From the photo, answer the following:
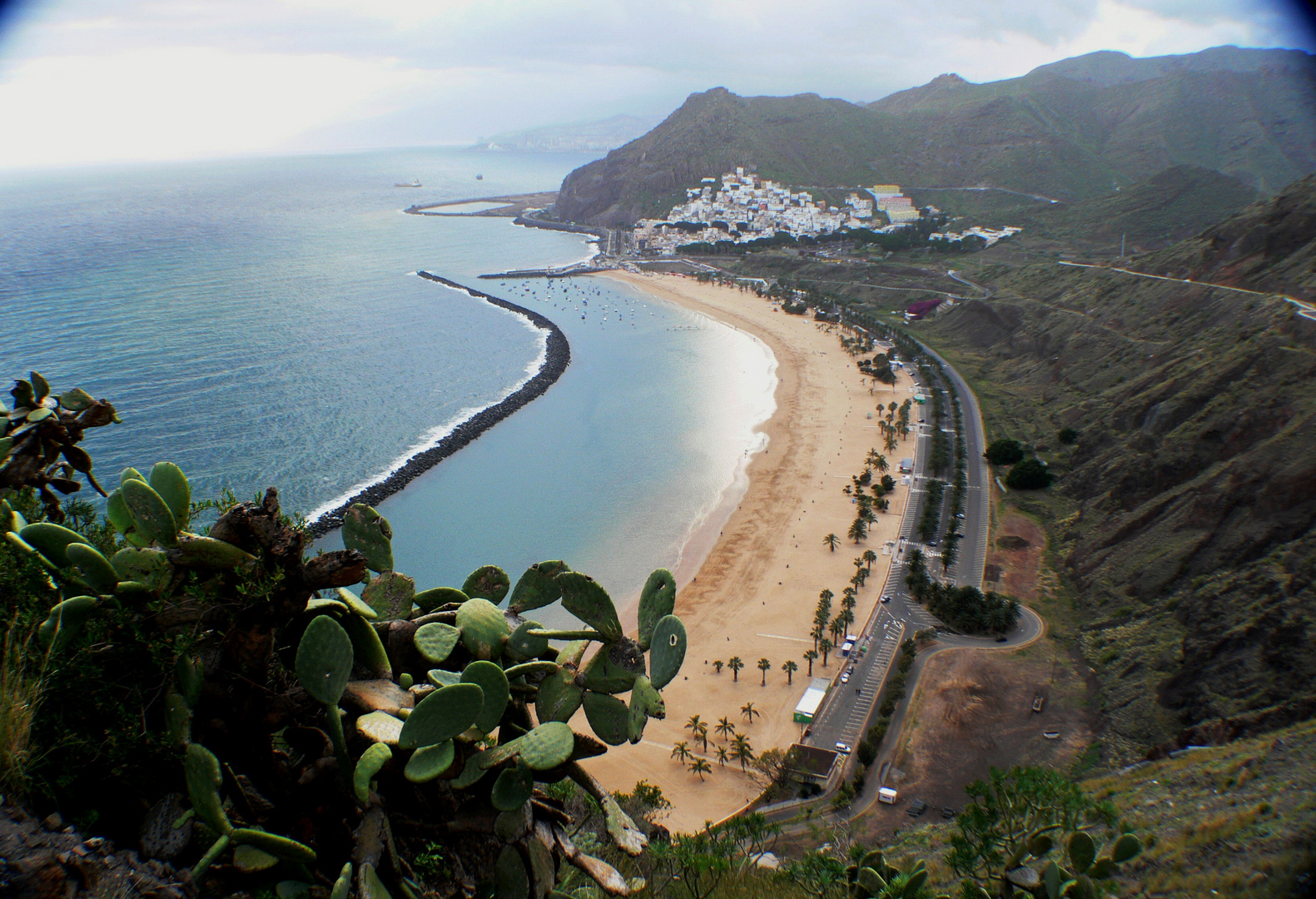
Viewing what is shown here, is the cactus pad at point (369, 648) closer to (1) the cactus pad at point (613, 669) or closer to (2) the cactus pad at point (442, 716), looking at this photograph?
(2) the cactus pad at point (442, 716)

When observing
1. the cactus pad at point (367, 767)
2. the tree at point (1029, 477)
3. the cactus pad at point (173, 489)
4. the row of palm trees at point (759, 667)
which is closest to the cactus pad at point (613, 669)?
the cactus pad at point (367, 767)

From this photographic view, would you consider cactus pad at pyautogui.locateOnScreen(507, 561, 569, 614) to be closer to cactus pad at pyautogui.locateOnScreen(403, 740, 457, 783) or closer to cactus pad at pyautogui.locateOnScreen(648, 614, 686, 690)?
cactus pad at pyautogui.locateOnScreen(648, 614, 686, 690)

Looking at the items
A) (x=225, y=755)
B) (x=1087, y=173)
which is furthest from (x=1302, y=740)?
(x=1087, y=173)

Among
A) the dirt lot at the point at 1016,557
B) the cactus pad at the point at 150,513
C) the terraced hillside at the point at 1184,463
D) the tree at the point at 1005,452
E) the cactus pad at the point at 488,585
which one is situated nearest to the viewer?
the cactus pad at the point at 150,513

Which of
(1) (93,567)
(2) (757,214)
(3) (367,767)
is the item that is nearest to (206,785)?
(3) (367,767)

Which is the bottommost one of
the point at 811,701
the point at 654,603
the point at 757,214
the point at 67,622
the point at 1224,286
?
the point at 811,701

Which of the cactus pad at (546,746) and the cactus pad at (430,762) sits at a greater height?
the cactus pad at (430,762)

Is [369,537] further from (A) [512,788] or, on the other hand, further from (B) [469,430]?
(B) [469,430]
